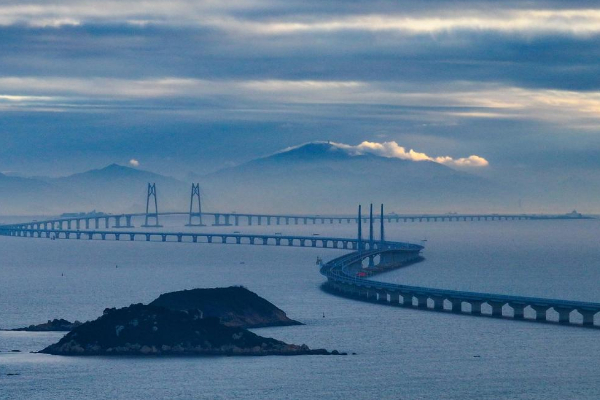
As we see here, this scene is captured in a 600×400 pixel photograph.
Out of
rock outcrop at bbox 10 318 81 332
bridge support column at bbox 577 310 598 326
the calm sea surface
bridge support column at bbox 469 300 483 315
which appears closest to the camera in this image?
the calm sea surface

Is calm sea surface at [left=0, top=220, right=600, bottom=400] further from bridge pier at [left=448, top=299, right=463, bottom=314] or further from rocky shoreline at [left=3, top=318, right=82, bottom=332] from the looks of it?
bridge pier at [left=448, top=299, right=463, bottom=314]

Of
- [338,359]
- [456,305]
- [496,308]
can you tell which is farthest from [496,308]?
[338,359]

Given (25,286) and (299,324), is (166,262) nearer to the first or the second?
(25,286)

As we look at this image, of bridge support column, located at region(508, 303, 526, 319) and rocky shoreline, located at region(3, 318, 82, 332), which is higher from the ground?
bridge support column, located at region(508, 303, 526, 319)

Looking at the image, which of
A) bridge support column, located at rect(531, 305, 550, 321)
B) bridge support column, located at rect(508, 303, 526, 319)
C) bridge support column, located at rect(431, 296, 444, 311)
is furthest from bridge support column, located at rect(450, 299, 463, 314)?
bridge support column, located at rect(531, 305, 550, 321)

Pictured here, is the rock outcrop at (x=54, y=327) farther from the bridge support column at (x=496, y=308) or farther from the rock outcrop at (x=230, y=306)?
the bridge support column at (x=496, y=308)

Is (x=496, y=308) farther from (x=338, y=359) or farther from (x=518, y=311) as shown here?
(x=338, y=359)
